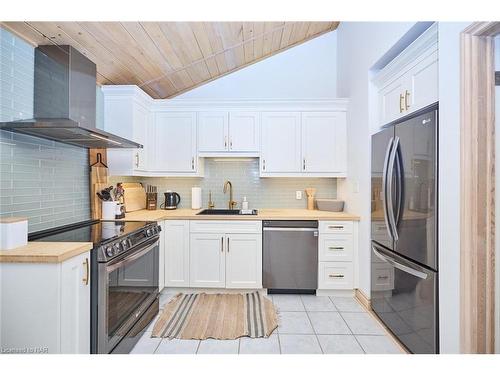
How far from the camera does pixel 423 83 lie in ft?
6.47

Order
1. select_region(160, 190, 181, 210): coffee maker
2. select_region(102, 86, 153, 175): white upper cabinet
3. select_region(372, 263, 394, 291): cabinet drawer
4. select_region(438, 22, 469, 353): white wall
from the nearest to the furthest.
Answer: select_region(438, 22, 469, 353): white wall → select_region(372, 263, 394, 291): cabinet drawer → select_region(102, 86, 153, 175): white upper cabinet → select_region(160, 190, 181, 210): coffee maker

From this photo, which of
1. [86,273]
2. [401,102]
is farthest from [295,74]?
[86,273]

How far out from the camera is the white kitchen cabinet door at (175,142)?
344cm

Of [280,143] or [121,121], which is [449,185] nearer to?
[280,143]

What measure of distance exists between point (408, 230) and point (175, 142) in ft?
8.65

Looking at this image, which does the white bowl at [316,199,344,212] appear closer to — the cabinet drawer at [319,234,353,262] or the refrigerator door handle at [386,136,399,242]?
the cabinet drawer at [319,234,353,262]

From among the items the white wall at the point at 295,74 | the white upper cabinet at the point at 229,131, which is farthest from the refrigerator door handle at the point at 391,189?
the white wall at the point at 295,74

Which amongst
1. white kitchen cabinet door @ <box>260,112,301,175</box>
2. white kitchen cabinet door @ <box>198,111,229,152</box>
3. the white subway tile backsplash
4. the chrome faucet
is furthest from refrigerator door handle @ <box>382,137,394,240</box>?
the chrome faucet

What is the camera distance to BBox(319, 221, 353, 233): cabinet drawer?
3.06m

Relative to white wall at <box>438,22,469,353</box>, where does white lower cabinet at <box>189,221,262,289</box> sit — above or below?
below

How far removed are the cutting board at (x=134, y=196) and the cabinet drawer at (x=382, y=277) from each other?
2687 millimetres

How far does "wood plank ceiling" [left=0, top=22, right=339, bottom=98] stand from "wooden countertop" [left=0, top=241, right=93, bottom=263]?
4.89 ft
